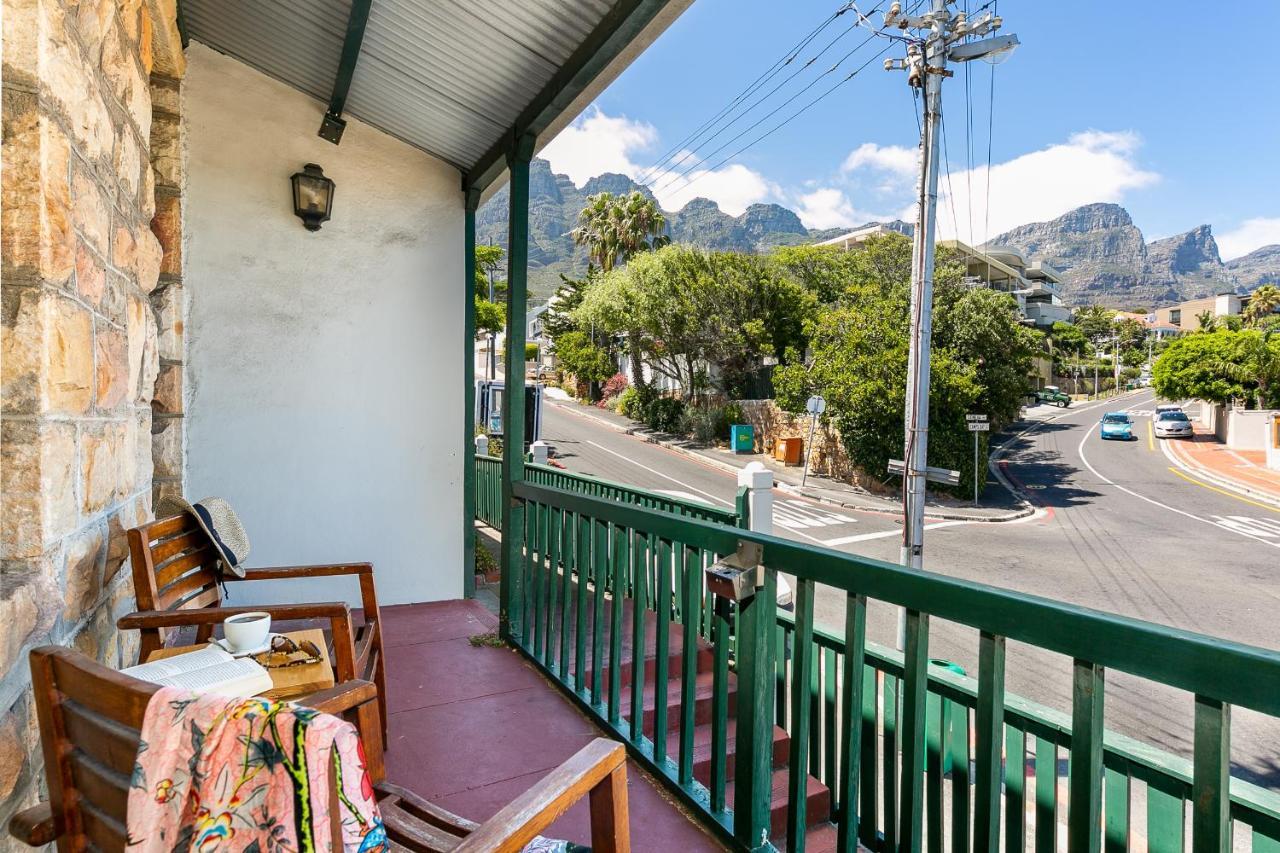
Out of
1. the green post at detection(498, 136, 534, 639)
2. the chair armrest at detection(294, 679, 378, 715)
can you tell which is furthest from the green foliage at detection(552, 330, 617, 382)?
the chair armrest at detection(294, 679, 378, 715)

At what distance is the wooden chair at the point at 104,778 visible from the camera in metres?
0.85

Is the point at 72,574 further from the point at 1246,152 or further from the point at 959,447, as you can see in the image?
the point at 1246,152

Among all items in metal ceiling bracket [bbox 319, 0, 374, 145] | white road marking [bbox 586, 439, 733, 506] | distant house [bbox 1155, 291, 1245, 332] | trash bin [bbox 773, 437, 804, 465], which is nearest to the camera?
metal ceiling bracket [bbox 319, 0, 374, 145]

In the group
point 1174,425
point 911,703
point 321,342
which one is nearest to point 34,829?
point 911,703

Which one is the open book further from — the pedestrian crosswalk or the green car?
the green car

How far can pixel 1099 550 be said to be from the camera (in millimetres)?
11500

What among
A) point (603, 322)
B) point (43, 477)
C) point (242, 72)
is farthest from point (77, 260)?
point (603, 322)

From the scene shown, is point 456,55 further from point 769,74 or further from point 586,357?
point 586,357

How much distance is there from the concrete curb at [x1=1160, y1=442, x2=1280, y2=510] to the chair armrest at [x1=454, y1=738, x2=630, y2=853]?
19463 mm

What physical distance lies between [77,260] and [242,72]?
2.54m

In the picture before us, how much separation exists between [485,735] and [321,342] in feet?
7.55

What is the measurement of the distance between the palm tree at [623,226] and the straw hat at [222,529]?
23.4 metres

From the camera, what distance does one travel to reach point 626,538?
225 cm

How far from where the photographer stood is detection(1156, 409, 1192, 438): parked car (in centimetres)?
2495
